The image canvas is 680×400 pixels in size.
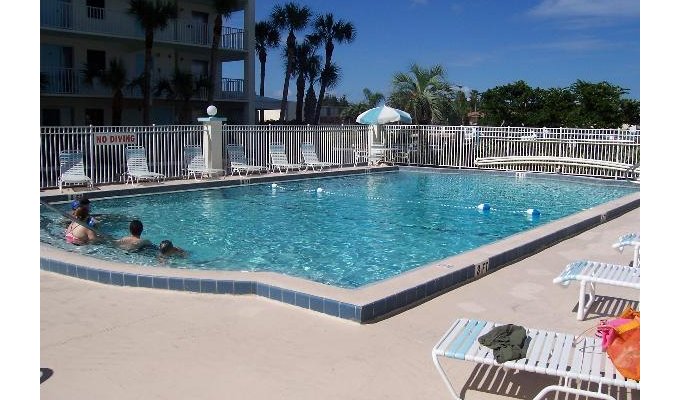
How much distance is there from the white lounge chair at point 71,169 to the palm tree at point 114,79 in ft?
40.9

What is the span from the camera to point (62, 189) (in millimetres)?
14328

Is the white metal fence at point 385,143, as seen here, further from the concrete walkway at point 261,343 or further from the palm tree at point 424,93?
the palm tree at point 424,93

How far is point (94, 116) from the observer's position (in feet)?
92.5

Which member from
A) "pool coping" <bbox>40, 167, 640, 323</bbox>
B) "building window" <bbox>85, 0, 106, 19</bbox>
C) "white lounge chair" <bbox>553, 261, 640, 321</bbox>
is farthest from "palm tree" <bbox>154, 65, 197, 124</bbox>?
"white lounge chair" <bbox>553, 261, 640, 321</bbox>

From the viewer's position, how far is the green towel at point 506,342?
3.96 metres

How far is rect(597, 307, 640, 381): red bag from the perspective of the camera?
12.0 feet

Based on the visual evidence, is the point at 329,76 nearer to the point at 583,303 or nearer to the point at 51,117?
the point at 51,117

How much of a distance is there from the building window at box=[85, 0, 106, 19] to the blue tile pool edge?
22.2 metres

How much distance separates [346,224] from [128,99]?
19.4 meters

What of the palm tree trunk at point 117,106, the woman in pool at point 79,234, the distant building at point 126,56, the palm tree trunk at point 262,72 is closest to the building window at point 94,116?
the distant building at point 126,56

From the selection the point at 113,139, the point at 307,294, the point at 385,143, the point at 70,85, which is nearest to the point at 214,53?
the point at 70,85

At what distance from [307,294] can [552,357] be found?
2.56 meters

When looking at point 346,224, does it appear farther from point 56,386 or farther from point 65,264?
point 56,386
